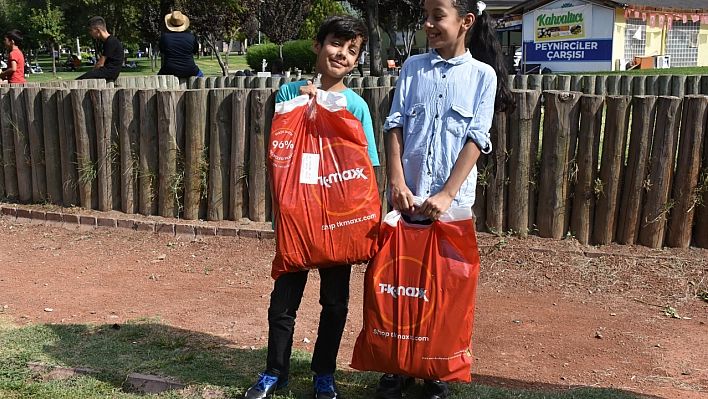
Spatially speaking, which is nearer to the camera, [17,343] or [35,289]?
[17,343]

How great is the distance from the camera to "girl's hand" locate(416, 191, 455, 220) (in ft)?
10.2

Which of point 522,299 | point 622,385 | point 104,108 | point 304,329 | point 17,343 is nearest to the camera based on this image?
point 622,385

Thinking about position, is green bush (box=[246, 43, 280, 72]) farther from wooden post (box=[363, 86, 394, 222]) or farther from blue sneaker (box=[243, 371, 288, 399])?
blue sneaker (box=[243, 371, 288, 399])

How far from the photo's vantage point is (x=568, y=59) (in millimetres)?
27609

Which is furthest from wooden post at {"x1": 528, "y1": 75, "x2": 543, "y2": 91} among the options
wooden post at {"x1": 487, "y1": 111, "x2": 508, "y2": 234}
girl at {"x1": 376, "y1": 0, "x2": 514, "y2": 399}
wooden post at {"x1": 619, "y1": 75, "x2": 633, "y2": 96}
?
girl at {"x1": 376, "y1": 0, "x2": 514, "y2": 399}

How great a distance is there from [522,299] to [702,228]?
1.73 m

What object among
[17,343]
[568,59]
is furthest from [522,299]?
[568,59]

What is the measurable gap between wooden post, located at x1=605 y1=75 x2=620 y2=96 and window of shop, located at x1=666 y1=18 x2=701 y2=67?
1962 centimetres

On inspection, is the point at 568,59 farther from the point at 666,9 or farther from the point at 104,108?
the point at 104,108

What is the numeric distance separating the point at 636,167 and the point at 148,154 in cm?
422

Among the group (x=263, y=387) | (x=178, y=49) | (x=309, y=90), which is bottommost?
(x=263, y=387)

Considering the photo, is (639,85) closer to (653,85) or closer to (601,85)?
(653,85)

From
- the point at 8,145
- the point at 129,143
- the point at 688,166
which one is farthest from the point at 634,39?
the point at 8,145

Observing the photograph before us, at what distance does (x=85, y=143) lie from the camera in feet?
23.4
